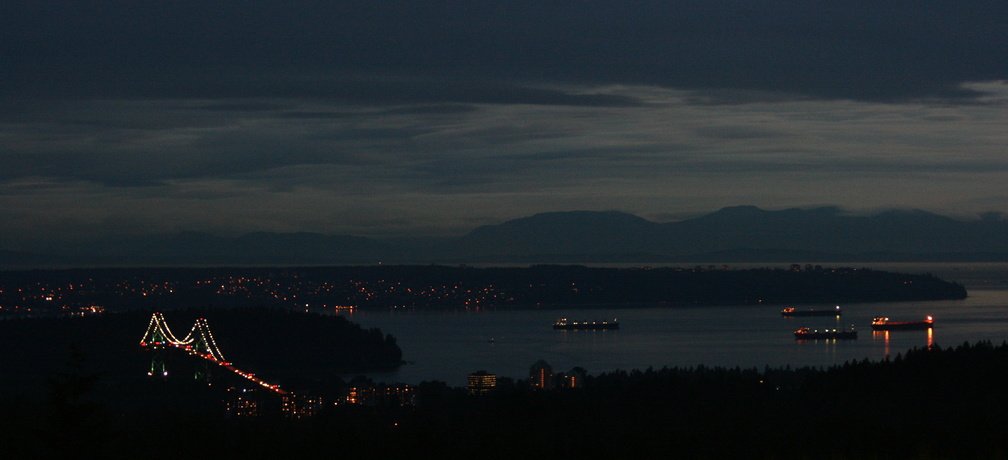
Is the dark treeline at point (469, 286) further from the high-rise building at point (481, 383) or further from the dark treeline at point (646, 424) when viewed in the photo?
the dark treeline at point (646, 424)

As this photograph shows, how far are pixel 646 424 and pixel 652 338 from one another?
50.0 meters

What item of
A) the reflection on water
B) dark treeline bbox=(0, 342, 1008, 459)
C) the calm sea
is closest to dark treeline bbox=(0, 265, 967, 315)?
the calm sea

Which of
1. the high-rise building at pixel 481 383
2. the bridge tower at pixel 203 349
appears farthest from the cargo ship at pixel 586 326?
the high-rise building at pixel 481 383

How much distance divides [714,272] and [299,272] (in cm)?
4520

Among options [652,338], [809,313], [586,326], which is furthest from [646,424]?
[809,313]

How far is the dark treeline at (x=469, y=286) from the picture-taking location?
10119 cm

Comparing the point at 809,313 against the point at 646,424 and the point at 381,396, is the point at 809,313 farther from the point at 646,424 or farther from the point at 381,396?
the point at 646,424

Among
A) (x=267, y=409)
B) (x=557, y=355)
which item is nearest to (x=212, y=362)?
(x=557, y=355)

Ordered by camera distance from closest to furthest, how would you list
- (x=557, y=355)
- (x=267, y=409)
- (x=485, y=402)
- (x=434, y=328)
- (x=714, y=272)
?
(x=485, y=402)
(x=267, y=409)
(x=557, y=355)
(x=434, y=328)
(x=714, y=272)

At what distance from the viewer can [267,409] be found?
1176 inches

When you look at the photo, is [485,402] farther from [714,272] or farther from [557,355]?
[714,272]

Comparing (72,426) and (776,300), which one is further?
(776,300)

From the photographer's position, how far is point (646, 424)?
17812 millimetres

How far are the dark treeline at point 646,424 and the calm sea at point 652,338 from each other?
14279mm
